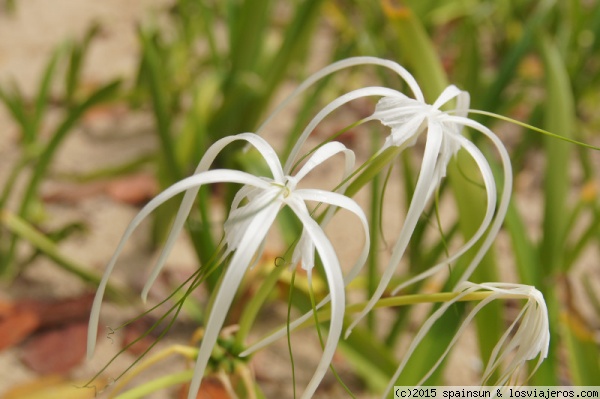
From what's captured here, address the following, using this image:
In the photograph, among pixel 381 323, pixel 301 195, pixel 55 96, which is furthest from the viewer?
pixel 55 96

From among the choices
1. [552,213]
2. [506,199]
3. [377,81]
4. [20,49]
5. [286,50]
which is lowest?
[506,199]

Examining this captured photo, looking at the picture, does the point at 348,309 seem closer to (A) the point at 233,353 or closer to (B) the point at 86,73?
(A) the point at 233,353

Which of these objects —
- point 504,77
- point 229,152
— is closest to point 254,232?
point 504,77

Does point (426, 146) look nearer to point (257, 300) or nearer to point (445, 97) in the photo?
point (445, 97)

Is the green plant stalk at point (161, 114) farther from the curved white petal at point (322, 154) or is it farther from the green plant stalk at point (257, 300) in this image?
the curved white petal at point (322, 154)

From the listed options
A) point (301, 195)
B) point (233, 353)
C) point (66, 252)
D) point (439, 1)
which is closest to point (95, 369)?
point (66, 252)

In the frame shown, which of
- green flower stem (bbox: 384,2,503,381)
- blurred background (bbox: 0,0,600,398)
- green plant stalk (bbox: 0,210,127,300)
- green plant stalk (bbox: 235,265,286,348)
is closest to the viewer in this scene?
green plant stalk (bbox: 235,265,286,348)

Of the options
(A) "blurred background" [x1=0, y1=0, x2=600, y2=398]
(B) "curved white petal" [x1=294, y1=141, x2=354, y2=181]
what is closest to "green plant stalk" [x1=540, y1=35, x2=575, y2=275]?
(A) "blurred background" [x1=0, y1=0, x2=600, y2=398]

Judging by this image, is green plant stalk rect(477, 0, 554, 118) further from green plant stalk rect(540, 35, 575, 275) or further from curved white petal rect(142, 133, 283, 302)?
curved white petal rect(142, 133, 283, 302)
